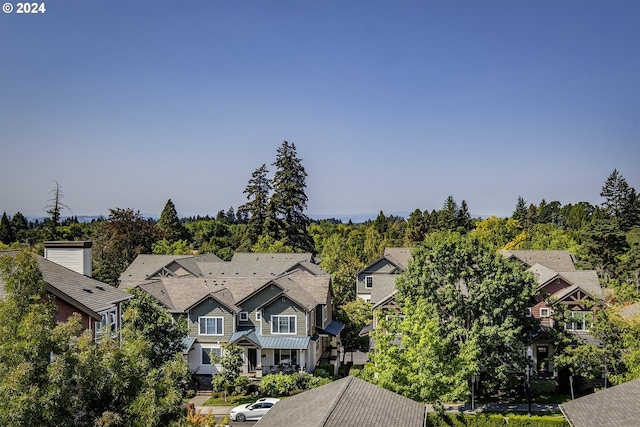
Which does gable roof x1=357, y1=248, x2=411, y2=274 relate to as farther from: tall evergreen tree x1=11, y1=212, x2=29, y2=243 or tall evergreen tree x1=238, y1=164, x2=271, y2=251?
tall evergreen tree x1=11, y1=212, x2=29, y2=243

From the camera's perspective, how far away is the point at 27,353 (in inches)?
492

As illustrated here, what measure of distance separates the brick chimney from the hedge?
20.4 metres

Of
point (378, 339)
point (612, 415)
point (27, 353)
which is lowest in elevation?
point (612, 415)

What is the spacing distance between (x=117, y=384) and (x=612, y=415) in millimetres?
16277

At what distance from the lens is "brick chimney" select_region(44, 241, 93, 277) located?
3130cm

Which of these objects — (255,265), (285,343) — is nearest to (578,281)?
(285,343)

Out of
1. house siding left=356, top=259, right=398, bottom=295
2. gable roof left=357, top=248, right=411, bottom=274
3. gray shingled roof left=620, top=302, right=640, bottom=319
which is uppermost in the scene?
gable roof left=357, top=248, right=411, bottom=274

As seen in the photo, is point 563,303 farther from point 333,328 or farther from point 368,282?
point 368,282

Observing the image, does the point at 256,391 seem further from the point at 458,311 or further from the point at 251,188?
the point at 251,188

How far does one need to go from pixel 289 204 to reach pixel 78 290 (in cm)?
5766

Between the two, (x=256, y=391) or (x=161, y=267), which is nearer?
(x=256, y=391)

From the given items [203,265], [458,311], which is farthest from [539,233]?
[458,311]

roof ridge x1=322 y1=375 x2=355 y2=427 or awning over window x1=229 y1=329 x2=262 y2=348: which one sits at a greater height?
roof ridge x1=322 y1=375 x2=355 y2=427

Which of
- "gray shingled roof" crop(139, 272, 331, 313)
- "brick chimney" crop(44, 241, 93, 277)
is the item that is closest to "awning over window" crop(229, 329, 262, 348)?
"gray shingled roof" crop(139, 272, 331, 313)
